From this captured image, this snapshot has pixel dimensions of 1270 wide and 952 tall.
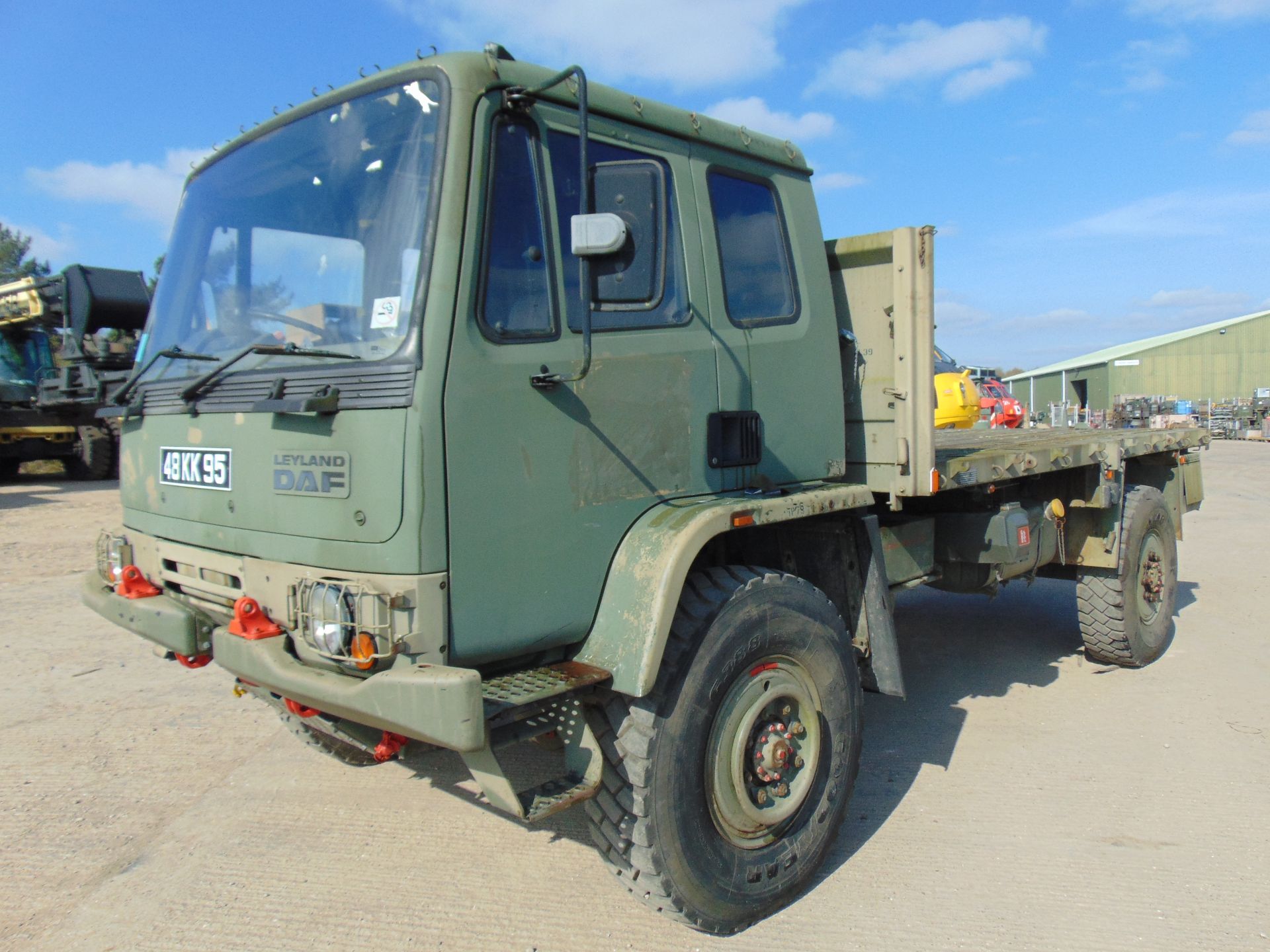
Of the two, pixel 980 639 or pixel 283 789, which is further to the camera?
pixel 980 639

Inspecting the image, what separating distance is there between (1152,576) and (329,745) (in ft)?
17.0

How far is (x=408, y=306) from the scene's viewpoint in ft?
8.00

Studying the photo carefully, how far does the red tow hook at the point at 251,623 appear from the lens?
2.66 metres

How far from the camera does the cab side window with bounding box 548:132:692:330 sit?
8.86ft

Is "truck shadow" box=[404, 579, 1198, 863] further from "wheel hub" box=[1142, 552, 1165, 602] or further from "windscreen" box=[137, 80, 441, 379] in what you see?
"windscreen" box=[137, 80, 441, 379]

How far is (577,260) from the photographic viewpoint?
2.71m

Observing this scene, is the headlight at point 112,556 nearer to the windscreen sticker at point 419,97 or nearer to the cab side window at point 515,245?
the cab side window at point 515,245

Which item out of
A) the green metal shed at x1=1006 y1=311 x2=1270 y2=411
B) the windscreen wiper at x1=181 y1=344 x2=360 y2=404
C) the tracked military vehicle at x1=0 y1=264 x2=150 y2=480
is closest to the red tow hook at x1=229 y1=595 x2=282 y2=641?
the windscreen wiper at x1=181 y1=344 x2=360 y2=404

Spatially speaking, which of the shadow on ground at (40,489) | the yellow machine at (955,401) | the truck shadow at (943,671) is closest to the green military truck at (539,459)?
the truck shadow at (943,671)

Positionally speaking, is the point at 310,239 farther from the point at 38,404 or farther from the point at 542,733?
the point at 38,404

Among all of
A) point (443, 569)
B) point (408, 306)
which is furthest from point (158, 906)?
point (408, 306)

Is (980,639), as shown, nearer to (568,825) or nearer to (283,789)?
(568,825)

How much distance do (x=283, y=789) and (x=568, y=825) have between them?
1.34m

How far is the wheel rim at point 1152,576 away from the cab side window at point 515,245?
4738 millimetres
